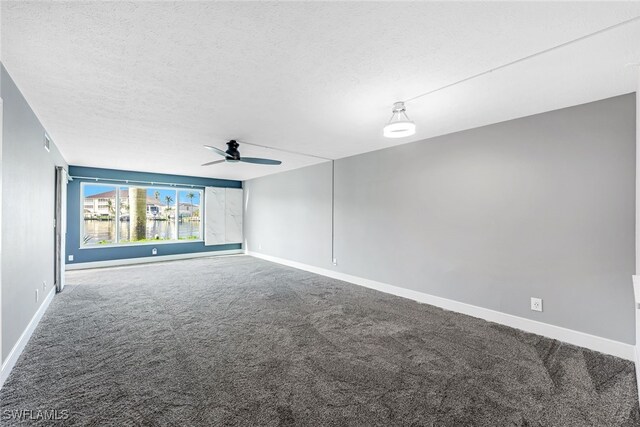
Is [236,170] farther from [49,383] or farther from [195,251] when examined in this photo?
[49,383]

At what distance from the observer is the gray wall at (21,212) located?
2240 mm

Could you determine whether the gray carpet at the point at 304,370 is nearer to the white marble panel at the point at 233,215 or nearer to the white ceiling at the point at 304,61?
the white ceiling at the point at 304,61

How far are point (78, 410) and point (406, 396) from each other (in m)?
2.23

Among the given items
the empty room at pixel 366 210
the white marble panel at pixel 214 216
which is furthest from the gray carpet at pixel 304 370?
the white marble panel at pixel 214 216

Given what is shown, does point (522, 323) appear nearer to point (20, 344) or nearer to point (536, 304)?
point (536, 304)

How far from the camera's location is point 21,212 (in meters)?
2.61

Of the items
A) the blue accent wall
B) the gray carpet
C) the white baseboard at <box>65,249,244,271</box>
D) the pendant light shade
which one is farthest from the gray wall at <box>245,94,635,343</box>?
the blue accent wall

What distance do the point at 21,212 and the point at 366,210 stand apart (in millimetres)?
4407

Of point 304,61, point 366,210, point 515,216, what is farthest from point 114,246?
point 515,216

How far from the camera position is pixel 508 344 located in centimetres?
281

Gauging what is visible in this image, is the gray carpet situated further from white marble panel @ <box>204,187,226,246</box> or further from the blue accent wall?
white marble panel @ <box>204,187,226,246</box>

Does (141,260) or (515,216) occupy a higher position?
(515,216)

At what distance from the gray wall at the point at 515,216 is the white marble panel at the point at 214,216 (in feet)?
15.5

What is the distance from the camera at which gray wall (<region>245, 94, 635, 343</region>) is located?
2.66 m
